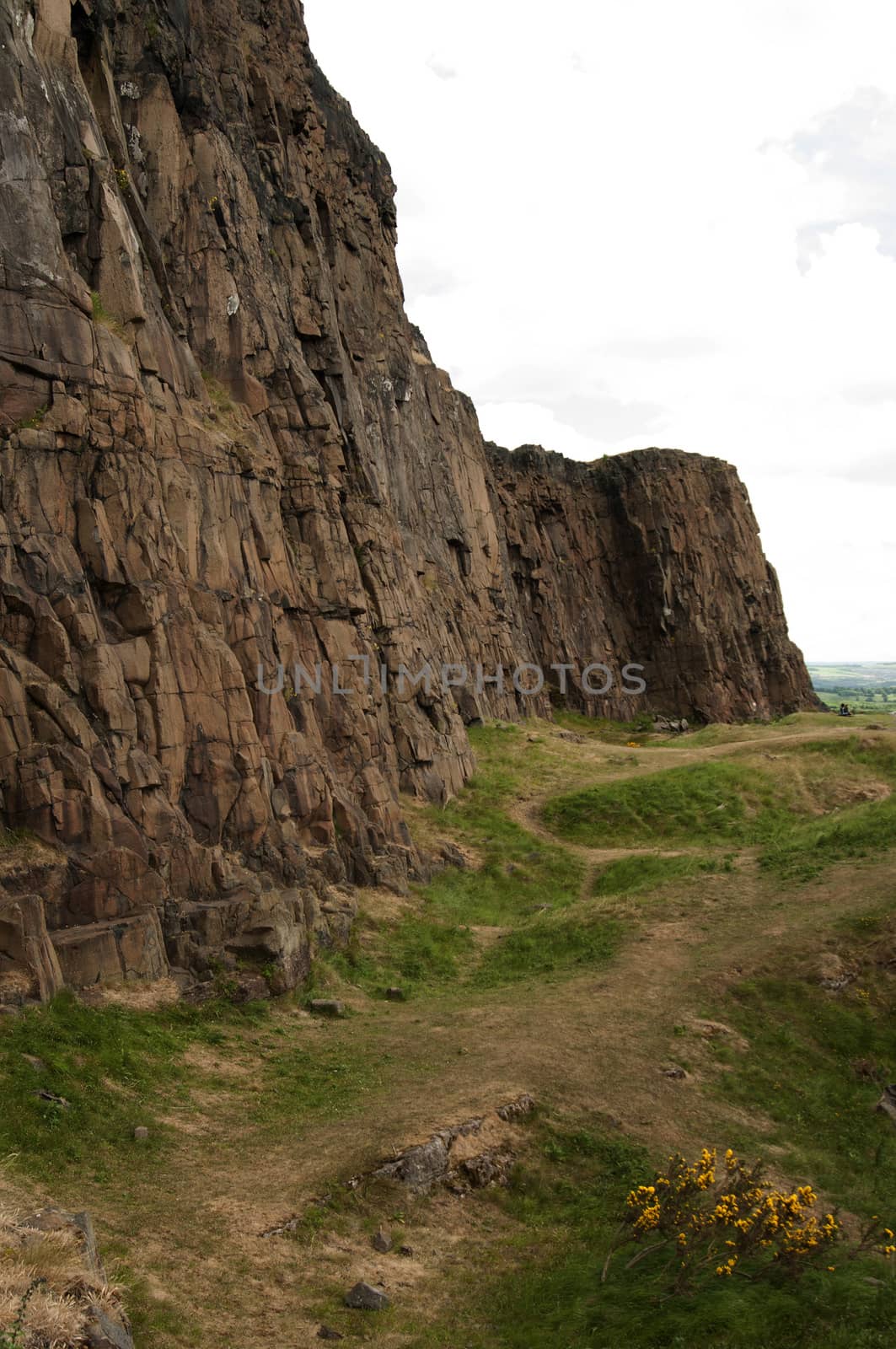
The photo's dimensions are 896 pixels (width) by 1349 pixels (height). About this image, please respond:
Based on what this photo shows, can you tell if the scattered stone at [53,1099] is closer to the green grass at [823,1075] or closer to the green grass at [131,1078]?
the green grass at [131,1078]

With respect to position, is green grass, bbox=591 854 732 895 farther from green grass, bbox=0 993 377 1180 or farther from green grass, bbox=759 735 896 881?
green grass, bbox=0 993 377 1180

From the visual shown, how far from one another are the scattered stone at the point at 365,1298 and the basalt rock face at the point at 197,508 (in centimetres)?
943

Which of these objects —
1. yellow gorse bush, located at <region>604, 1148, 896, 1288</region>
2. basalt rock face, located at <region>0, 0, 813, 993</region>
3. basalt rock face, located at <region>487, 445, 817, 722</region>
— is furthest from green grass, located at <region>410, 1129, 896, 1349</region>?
basalt rock face, located at <region>487, 445, 817, 722</region>

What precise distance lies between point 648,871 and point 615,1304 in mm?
24138

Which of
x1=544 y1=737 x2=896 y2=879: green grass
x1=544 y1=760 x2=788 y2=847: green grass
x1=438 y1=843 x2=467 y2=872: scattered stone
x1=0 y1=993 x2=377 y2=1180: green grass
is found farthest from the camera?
x1=544 y1=760 x2=788 y2=847: green grass

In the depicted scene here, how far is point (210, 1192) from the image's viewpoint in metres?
15.5

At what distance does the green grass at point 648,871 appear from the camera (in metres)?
34.2

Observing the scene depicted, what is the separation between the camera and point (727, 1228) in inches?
560

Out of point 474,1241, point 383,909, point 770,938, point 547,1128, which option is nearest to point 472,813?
point 383,909

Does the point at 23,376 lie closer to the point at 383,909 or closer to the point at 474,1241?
the point at 383,909

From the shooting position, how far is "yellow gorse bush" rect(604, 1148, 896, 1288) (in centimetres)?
1306

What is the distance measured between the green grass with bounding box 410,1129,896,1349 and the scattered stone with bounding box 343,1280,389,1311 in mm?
735

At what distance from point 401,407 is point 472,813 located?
3010 centimetres

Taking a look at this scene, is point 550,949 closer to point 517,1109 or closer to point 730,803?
point 517,1109
